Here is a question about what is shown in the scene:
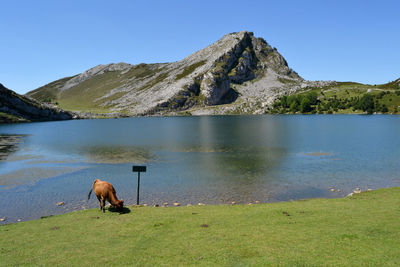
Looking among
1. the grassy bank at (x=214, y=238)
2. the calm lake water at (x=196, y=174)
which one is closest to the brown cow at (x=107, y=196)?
the grassy bank at (x=214, y=238)

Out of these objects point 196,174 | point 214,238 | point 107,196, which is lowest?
point 196,174

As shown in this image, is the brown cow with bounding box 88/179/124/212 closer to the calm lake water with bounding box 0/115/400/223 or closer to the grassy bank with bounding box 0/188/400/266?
the grassy bank with bounding box 0/188/400/266

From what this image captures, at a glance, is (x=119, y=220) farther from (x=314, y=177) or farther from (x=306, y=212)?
(x=314, y=177)

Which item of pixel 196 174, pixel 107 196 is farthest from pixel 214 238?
pixel 196 174

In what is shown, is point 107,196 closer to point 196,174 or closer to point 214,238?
point 214,238

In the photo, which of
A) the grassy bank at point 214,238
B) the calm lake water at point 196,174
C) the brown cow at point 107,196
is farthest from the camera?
the calm lake water at point 196,174

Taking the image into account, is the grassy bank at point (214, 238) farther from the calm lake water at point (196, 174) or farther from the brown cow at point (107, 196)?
the calm lake water at point (196, 174)

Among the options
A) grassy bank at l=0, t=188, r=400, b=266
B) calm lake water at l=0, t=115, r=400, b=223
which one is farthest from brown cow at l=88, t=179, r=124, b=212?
calm lake water at l=0, t=115, r=400, b=223

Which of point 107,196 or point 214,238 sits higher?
point 107,196

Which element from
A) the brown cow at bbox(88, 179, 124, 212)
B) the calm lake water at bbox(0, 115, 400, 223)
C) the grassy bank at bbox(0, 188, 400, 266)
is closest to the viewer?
the grassy bank at bbox(0, 188, 400, 266)

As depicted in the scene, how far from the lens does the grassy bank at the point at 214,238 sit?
13.4m

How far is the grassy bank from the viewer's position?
13.4 m

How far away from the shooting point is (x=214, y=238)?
1614cm

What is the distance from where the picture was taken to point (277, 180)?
Answer: 40281 mm
